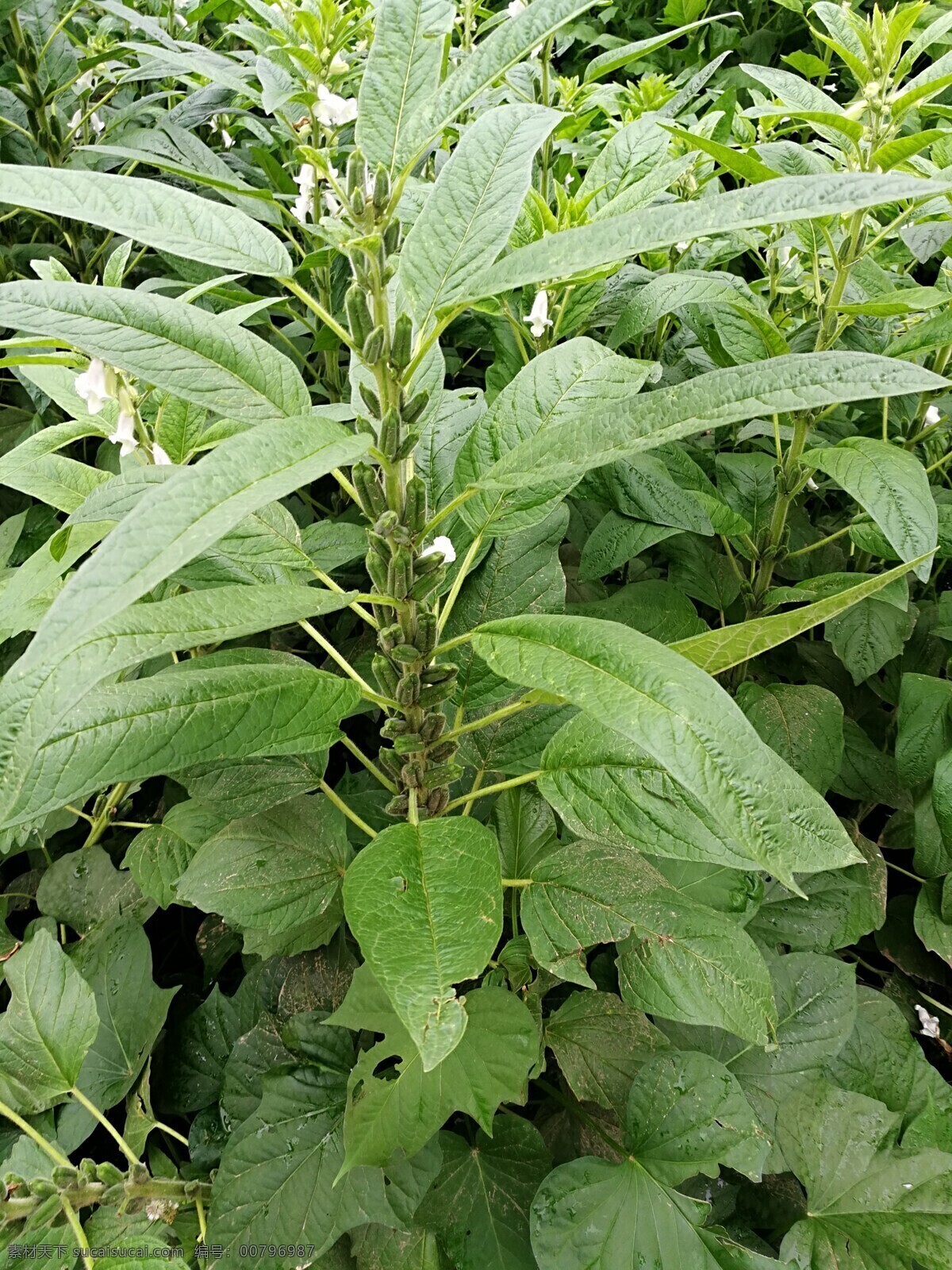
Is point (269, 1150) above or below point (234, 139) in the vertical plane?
below

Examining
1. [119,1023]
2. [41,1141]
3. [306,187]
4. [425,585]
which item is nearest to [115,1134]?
[41,1141]

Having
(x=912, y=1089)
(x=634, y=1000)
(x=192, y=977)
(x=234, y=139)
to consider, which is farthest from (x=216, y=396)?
(x=234, y=139)

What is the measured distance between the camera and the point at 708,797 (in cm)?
52

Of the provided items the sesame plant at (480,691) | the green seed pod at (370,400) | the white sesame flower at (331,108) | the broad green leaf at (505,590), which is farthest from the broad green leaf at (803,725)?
the white sesame flower at (331,108)

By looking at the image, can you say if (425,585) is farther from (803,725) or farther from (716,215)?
(803,725)

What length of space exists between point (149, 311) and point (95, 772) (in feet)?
1.23

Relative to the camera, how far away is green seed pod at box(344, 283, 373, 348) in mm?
638

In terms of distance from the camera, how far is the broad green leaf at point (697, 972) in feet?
2.72

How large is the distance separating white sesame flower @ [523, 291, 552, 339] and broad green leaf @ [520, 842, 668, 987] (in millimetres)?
692

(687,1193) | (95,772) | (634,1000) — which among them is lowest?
(687,1193)

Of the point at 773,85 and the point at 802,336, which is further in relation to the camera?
the point at 802,336

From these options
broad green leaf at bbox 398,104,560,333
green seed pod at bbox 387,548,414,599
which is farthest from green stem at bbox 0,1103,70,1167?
broad green leaf at bbox 398,104,560,333

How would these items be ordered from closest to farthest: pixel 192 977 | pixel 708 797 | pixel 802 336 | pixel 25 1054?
pixel 708 797 < pixel 25 1054 < pixel 802 336 < pixel 192 977

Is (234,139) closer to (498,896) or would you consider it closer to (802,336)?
(802,336)
